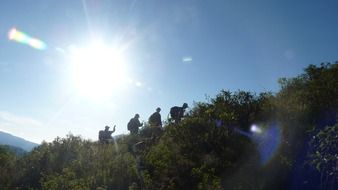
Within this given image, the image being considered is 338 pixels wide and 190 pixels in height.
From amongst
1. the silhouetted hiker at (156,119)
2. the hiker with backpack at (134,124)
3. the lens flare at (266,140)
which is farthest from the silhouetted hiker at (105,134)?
the lens flare at (266,140)

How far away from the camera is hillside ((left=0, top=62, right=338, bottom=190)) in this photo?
381 inches

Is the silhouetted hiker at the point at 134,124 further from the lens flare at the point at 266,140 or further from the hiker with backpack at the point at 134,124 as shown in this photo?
the lens flare at the point at 266,140

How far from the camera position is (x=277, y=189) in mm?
9680

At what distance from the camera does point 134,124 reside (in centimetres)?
2309

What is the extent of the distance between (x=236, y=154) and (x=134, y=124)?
1223 centimetres

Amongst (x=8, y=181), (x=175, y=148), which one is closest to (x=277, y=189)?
(x=175, y=148)

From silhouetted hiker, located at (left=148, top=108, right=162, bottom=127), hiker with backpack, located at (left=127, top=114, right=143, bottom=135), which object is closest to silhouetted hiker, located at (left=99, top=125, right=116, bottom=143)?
hiker with backpack, located at (left=127, top=114, right=143, bottom=135)

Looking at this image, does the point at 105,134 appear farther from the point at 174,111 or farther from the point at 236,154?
the point at 236,154

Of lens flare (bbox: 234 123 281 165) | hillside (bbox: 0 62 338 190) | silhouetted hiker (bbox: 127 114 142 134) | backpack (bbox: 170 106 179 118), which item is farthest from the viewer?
silhouetted hiker (bbox: 127 114 142 134)

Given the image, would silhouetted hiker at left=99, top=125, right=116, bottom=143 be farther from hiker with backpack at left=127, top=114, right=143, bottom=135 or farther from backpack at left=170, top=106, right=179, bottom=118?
backpack at left=170, top=106, right=179, bottom=118

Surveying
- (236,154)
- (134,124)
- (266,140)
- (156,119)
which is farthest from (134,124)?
(266,140)

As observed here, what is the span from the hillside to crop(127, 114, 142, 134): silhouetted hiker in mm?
5635

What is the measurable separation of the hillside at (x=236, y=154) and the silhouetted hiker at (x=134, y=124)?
563 centimetres

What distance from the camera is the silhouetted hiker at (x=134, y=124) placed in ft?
75.3
